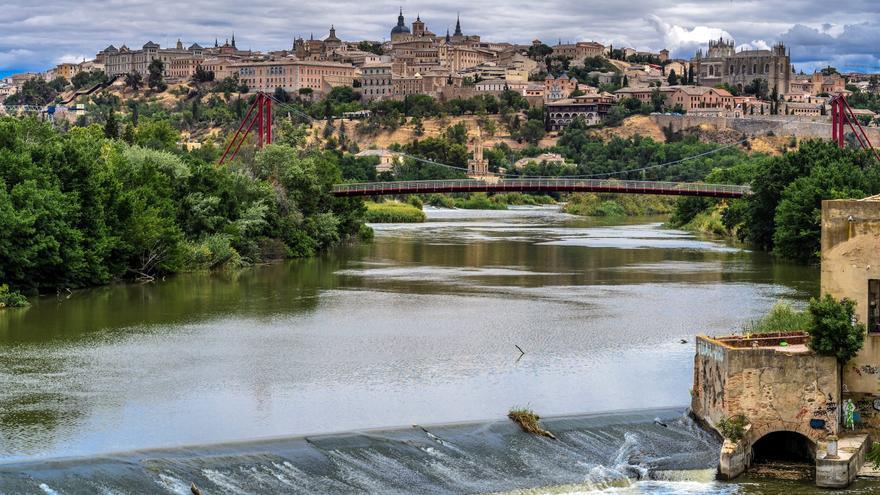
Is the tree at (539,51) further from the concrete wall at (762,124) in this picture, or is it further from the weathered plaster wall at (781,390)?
the weathered plaster wall at (781,390)

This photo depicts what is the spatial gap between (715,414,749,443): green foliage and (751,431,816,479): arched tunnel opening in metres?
0.42

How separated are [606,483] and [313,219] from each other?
102 feet

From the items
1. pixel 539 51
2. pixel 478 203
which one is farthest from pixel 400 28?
pixel 478 203

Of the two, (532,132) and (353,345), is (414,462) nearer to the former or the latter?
(353,345)

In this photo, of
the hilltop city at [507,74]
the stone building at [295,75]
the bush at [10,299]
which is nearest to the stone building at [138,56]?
the hilltop city at [507,74]

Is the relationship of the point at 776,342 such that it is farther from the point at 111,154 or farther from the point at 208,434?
the point at 111,154

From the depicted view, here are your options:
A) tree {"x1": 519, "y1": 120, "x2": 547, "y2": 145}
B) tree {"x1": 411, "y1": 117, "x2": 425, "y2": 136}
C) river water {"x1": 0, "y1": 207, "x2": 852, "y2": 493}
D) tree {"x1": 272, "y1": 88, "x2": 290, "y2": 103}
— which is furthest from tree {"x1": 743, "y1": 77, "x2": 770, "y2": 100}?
river water {"x1": 0, "y1": 207, "x2": 852, "y2": 493}

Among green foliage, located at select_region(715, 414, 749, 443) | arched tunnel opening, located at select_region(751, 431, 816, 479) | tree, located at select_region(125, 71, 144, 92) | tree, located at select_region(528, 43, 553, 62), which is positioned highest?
tree, located at select_region(528, 43, 553, 62)

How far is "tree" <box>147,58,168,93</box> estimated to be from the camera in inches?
5999

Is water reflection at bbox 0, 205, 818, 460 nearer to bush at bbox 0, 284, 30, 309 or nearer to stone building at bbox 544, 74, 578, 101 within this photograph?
bush at bbox 0, 284, 30, 309

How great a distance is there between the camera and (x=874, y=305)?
1568cm

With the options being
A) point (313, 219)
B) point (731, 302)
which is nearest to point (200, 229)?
point (313, 219)

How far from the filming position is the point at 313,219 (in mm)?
45312

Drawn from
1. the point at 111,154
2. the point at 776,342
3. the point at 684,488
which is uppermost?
the point at 111,154
